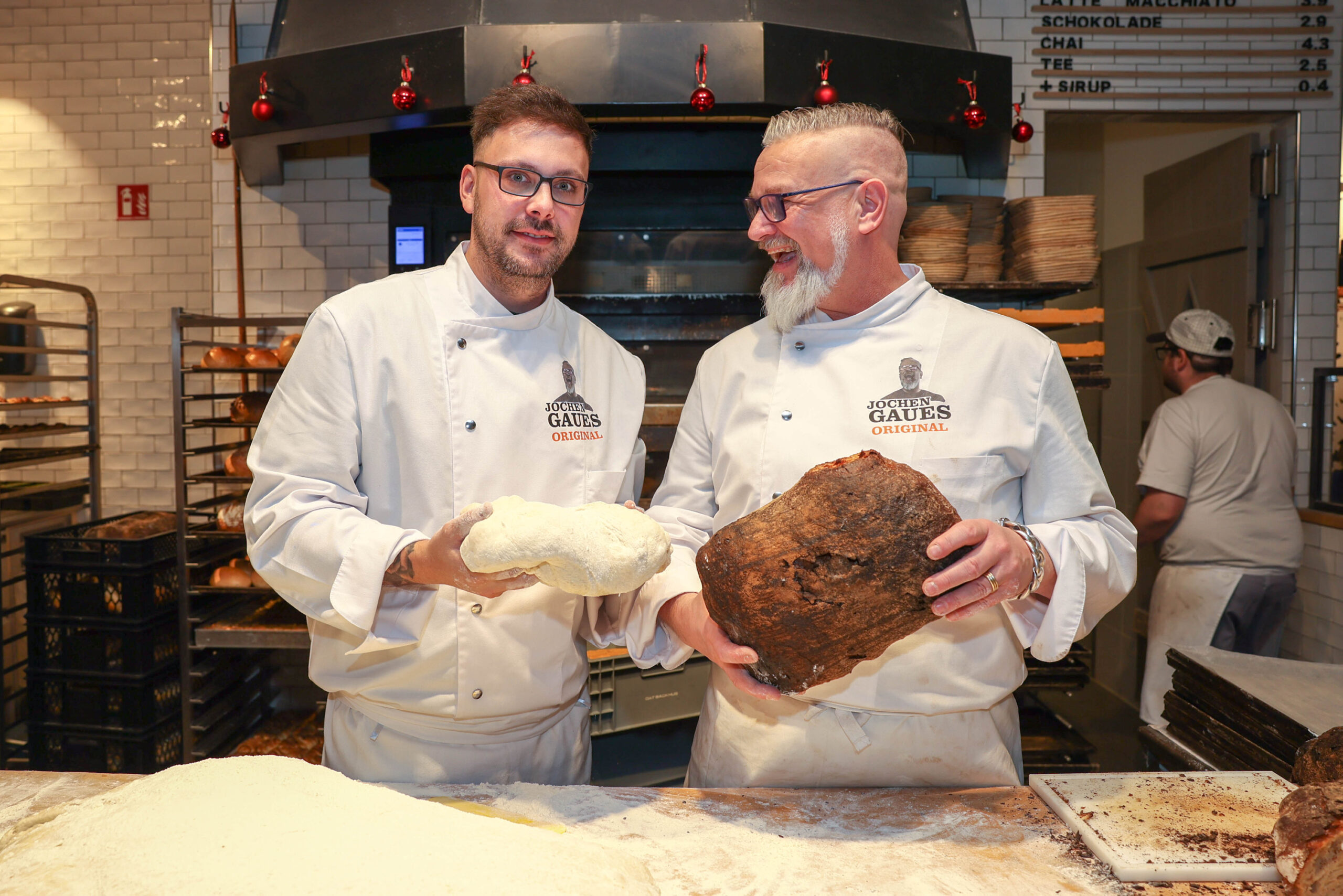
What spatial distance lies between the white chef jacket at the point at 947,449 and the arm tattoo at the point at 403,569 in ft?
1.36

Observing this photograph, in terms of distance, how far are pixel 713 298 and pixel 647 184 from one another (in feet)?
1.76

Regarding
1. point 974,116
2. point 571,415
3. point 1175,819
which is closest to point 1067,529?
point 1175,819

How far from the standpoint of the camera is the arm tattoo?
132cm

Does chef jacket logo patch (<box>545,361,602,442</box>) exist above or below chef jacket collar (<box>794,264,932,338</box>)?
below

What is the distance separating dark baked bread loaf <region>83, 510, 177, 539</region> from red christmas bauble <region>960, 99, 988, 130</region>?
312 cm

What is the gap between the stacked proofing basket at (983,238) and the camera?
318 centimetres

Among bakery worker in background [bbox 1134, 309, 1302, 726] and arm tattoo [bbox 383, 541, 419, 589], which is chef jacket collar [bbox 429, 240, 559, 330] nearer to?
arm tattoo [bbox 383, 541, 419, 589]

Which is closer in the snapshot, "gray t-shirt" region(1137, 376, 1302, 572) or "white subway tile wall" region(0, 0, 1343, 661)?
"gray t-shirt" region(1137, 376, 1302, 572)

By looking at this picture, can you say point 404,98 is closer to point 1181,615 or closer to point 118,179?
point 118,179

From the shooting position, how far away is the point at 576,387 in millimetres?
1666

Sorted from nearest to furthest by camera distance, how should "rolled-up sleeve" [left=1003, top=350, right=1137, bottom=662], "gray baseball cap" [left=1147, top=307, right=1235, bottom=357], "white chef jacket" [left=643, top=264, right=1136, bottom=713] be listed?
1. "rolled-up sleeve" [left=1003, top=350, right=1137, bottom=662]
2. "white chef jacket" [left=643, top=264, right=1136, bottom=713]
3. "gray baseball cap" [left=1147, top=307, right=1235, bottom=357]

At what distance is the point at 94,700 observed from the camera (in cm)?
320

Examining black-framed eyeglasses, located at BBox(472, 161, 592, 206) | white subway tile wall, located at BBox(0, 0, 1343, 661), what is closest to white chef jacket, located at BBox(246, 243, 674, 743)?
black-framed eyeglasses, located at BBox(472, 161, 592, 206)

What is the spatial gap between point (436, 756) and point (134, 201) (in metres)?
4.17
